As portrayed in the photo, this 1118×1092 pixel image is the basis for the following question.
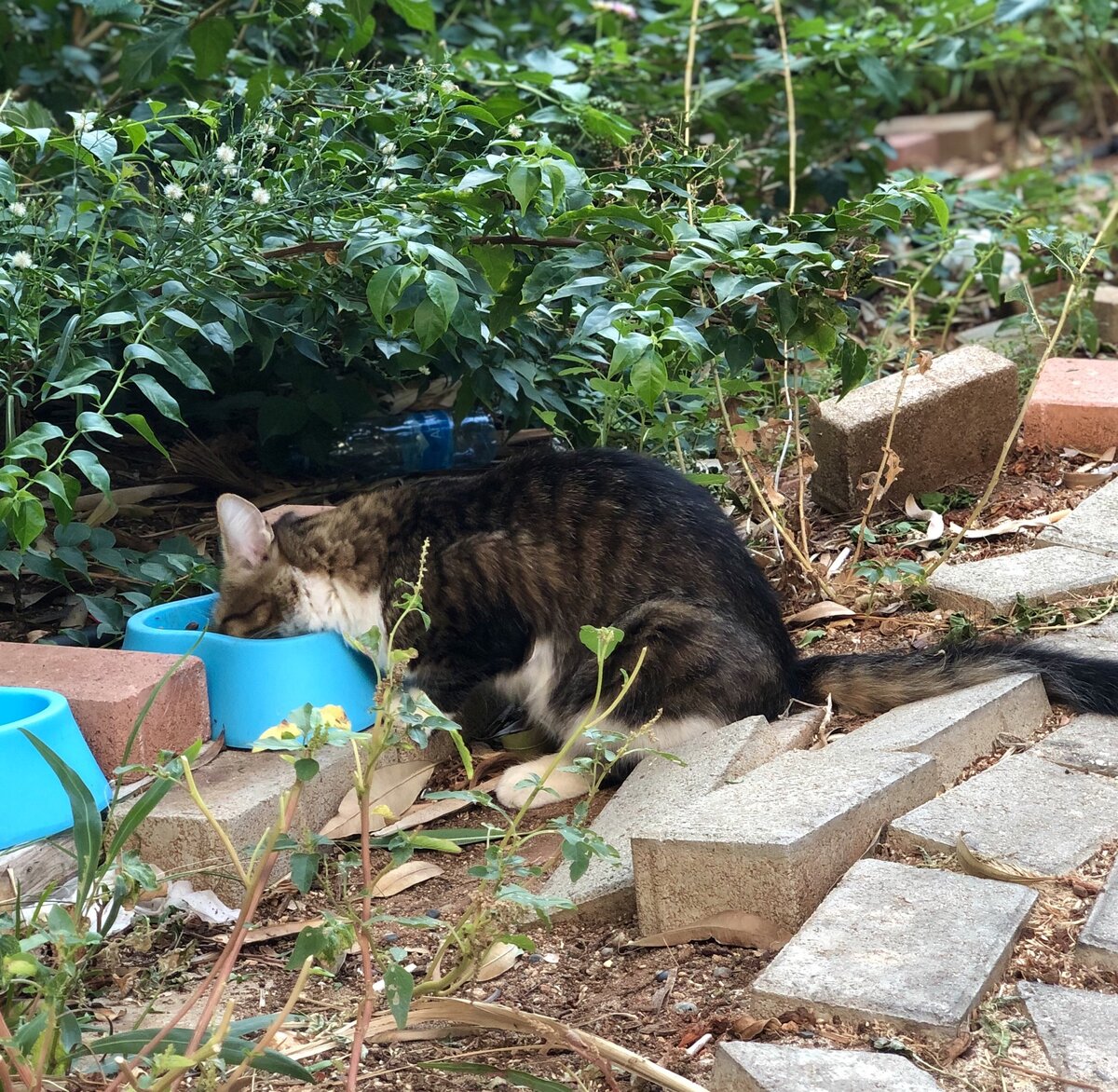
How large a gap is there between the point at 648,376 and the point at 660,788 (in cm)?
89

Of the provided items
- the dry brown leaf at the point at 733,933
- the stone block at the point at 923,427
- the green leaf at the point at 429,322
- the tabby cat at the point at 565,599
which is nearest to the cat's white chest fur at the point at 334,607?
the tabby cat at the point at 565,599

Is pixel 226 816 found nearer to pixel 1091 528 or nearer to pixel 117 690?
pixel 117 690

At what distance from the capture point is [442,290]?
10.3ft

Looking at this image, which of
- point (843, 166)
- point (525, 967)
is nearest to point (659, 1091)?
point (525, 967)

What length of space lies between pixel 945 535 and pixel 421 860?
2069mm

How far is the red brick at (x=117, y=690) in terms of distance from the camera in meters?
3.22

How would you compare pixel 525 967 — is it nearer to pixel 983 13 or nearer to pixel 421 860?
pixel 421 860

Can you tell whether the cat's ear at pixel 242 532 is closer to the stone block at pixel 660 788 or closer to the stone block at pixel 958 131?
the stone block at pixel 660 788

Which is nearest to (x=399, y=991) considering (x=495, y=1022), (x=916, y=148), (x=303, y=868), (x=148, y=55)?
(x=303, y=868)

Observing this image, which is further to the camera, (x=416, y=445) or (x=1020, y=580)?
(x=416, y=445)

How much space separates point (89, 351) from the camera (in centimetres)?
373

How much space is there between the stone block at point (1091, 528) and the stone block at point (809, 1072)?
2346 millimetres

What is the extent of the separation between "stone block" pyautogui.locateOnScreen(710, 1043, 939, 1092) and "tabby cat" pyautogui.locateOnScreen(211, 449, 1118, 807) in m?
1.29

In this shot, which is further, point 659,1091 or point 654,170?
point 654,170
